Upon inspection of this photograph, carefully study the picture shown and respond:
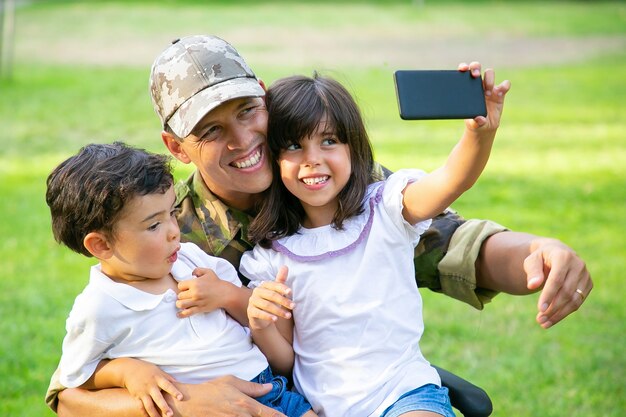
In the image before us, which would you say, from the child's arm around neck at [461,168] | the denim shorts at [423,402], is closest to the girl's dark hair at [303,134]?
the child's arm around neck at [461,168]

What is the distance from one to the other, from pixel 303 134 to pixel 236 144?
21 cm

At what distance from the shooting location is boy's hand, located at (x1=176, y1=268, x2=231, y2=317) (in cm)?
285

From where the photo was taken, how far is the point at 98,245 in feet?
9.25

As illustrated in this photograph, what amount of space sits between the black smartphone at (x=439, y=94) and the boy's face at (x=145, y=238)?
789 millimetres

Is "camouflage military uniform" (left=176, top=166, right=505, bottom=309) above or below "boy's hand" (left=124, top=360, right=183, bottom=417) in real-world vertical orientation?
above

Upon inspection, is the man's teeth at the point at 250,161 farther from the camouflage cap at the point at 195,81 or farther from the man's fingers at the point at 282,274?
the man's fingers at the point at 282,274

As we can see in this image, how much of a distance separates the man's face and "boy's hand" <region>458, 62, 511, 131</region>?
29.9 inches

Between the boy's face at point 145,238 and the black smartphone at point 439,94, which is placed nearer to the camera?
the black smartphone at point 439,94

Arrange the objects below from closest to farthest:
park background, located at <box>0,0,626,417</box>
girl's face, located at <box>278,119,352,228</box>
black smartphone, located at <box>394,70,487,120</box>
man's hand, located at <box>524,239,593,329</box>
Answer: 1. black smartphone, located at <box>394,70,487,120</box>
2. man's hand, located at <box>524,239,593,329</box>
3. girl's face, located at <box>278,119,352,228</box>
4. park background, located at <box>0,0,626,417</box>

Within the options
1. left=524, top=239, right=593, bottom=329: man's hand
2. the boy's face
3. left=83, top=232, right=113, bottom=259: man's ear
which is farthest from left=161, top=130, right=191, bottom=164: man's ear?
left=524, top=239, right=593, bottom=329: man's hand

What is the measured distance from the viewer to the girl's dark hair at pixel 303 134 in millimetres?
2975

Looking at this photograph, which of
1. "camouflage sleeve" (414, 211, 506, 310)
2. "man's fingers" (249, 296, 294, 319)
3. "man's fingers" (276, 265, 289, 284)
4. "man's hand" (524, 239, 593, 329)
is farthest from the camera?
"camouflage sleeve" (414, 211, 506, 310)

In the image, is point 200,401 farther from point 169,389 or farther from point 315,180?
point 315,180

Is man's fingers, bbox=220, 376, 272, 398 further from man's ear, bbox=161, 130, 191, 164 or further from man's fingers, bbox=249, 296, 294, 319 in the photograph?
man's ear, bbox=161, 130, 191, 164
